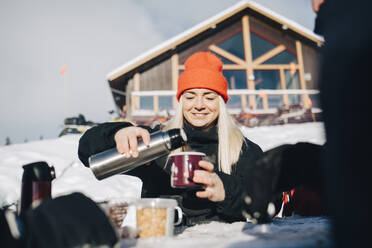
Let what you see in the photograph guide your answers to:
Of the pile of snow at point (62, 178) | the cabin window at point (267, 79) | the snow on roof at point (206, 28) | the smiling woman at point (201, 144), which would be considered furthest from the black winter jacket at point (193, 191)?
the cabin window at point (267, 79)

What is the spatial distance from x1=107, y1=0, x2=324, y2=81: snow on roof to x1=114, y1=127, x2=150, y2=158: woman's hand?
373 inches

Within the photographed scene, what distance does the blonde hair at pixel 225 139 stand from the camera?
7.28 feet

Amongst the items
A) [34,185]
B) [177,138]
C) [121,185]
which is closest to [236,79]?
[121,185]

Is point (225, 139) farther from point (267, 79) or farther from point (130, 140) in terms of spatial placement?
point (267, 79)

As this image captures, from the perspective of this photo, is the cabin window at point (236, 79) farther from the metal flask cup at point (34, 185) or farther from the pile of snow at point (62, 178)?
the metal flask cup at point (34, 185)

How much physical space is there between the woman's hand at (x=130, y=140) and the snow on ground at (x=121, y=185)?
0.53 m

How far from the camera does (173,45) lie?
10.8 meters

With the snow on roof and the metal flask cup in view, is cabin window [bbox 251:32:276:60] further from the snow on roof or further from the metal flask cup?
the metal flask cup

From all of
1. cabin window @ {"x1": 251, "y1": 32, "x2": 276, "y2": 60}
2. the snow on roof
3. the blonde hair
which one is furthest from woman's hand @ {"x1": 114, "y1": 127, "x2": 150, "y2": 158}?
cabin window @ {"x1": 251, "y1": 32, "x2": 276, "y2": 60}

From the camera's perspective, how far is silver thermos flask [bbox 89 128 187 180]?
1.47 meters

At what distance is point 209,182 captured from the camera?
53.5 inches

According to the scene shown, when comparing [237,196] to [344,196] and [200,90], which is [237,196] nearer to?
[344,196]

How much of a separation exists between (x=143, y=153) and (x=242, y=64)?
1052cm

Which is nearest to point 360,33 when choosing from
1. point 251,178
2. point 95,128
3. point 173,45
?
point 251,178
